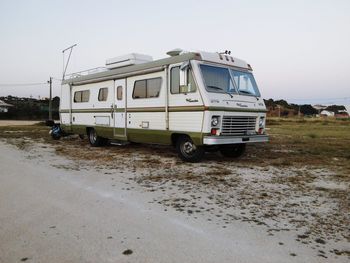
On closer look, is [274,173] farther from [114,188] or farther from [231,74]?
[114,188]

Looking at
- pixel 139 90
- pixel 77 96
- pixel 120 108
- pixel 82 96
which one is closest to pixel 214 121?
pixel 139 90

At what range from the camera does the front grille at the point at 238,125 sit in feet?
27.9

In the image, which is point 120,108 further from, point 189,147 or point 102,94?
point 189,147

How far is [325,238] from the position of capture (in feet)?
12.1

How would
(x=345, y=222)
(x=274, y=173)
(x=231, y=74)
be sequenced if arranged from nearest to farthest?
(x=345, y=222) → (x=274, y=173) → (x=231, y=74)

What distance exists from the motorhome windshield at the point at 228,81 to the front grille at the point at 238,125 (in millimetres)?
738

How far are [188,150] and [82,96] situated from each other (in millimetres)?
6375

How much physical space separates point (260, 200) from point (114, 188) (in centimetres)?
255

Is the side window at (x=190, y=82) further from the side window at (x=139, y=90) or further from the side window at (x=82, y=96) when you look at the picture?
the side window at (x=82, y=96)

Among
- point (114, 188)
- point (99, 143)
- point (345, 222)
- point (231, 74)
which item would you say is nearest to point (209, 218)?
point (345, 222)

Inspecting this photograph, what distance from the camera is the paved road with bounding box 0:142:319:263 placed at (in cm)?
325

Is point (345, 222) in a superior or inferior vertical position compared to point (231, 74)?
inferior

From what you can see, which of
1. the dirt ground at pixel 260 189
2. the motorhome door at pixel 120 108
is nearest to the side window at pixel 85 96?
the motorhome door at pixel 120 108

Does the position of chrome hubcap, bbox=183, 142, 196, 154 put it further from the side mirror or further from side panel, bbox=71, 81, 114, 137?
side panel, bbox=71, 81, 114, 137
